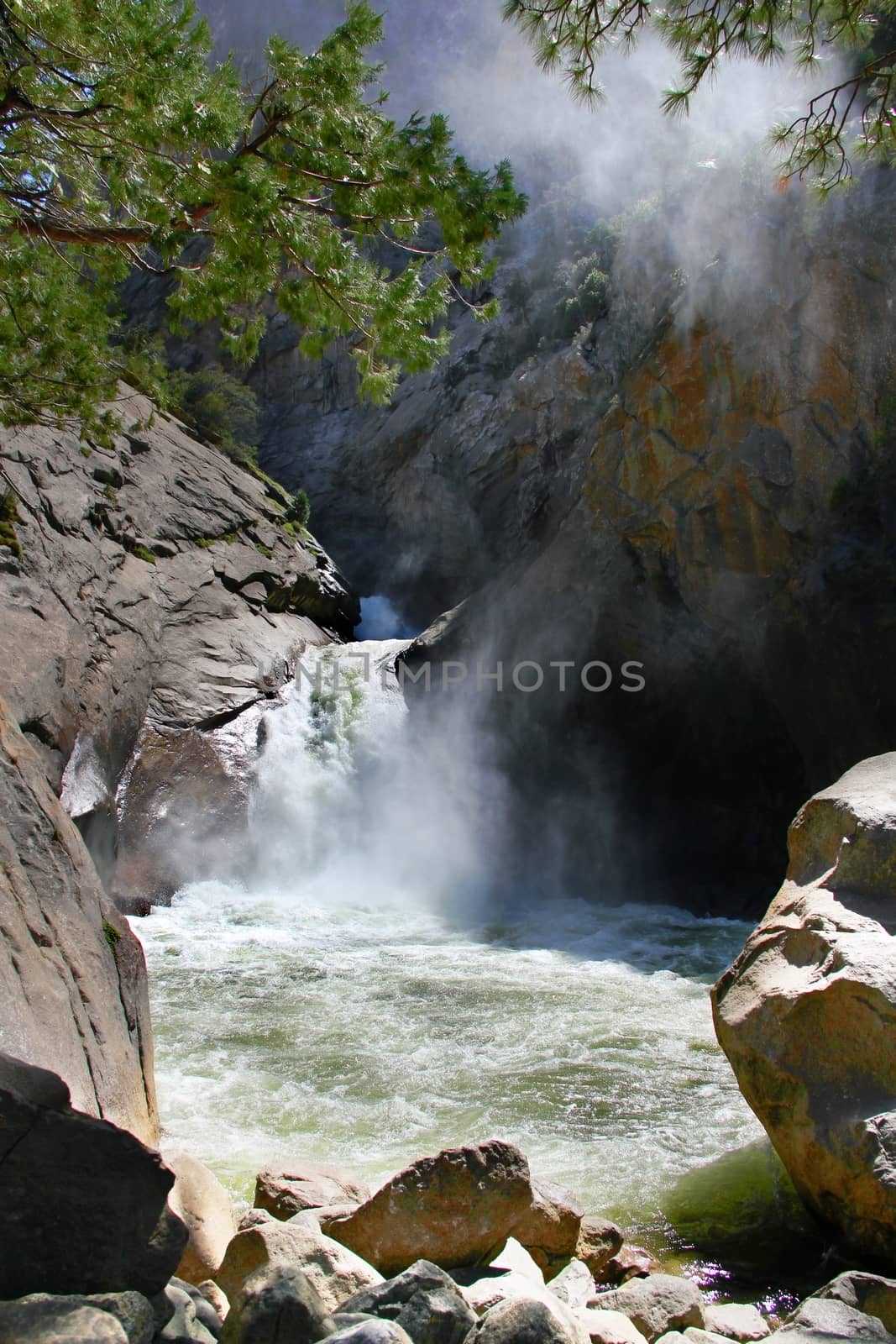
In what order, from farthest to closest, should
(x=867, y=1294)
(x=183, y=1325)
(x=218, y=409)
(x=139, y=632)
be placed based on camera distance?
1. (x=218, y=409)
2. (x=139, y=632)
3. (x=867, y=1294)
4. (x=183, y=1325)

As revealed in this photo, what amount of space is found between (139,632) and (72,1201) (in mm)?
12462

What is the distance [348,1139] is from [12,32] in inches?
230

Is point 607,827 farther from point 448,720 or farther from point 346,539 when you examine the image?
point 346,539

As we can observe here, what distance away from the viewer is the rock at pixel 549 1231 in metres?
3.97

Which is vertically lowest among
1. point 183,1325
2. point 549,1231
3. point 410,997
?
point 410,997

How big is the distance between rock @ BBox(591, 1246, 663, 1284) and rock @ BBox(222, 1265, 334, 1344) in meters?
1.82

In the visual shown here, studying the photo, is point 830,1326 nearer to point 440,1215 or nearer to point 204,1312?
point 440,1215

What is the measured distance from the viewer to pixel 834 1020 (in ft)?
13.4

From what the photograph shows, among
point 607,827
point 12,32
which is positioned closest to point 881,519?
point 607,827

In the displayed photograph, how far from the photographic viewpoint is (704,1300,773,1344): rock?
356 centimetres

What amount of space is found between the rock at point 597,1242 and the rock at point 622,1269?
0.01 metres

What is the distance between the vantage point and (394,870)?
1499 cm

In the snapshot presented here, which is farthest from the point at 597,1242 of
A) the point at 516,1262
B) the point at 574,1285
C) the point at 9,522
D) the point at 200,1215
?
the point at 9,522

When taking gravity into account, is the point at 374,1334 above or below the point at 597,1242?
above
